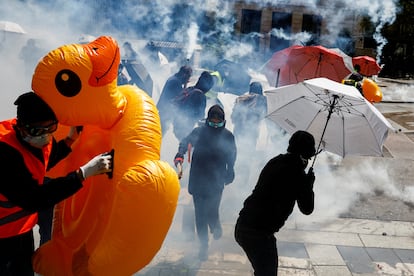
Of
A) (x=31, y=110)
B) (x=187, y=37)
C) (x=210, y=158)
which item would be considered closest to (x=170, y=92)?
(x=210, y=158)

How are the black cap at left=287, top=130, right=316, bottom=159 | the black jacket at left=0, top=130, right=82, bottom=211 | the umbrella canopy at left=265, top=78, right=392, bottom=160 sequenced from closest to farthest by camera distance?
the black jacket at left=0, top=130, right=82, bottom=211
the black cap at left=287, top=130, right=316, bottom=159
the umbrella canopy at left=265, top=78, right=392, bottom=160

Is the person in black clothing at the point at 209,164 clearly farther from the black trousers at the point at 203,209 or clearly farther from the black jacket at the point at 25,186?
the black jacket at the point at 25,186

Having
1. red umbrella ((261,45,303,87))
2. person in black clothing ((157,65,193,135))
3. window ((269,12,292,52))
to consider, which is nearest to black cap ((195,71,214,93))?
person in black clothing ((157,65,193,135))

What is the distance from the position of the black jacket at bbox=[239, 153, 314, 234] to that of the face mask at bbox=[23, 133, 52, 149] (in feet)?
5.08

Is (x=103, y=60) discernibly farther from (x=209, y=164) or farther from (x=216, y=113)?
(x=209, y=164)

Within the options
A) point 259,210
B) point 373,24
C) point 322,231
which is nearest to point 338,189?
point 322,231

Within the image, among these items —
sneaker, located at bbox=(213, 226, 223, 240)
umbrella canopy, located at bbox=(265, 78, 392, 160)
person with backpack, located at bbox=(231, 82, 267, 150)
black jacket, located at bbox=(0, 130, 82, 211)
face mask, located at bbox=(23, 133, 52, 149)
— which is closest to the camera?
black jacket, located at bbox=(0, 130, 82, 211)

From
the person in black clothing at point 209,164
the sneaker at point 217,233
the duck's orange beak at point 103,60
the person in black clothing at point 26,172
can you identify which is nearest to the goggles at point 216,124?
the person in black clothing at point 209,164

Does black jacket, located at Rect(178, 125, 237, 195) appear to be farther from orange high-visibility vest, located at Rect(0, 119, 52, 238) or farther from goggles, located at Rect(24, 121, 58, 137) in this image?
goggles, located at Rect(24, 121, 58, 137)

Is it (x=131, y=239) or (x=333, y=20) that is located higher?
(x=333, y=20)

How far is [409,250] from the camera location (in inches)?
194

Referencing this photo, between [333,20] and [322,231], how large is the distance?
27.5 meters

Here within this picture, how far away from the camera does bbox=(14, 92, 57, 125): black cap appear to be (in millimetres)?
2359

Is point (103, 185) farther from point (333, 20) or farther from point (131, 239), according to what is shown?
point (333, 20)
